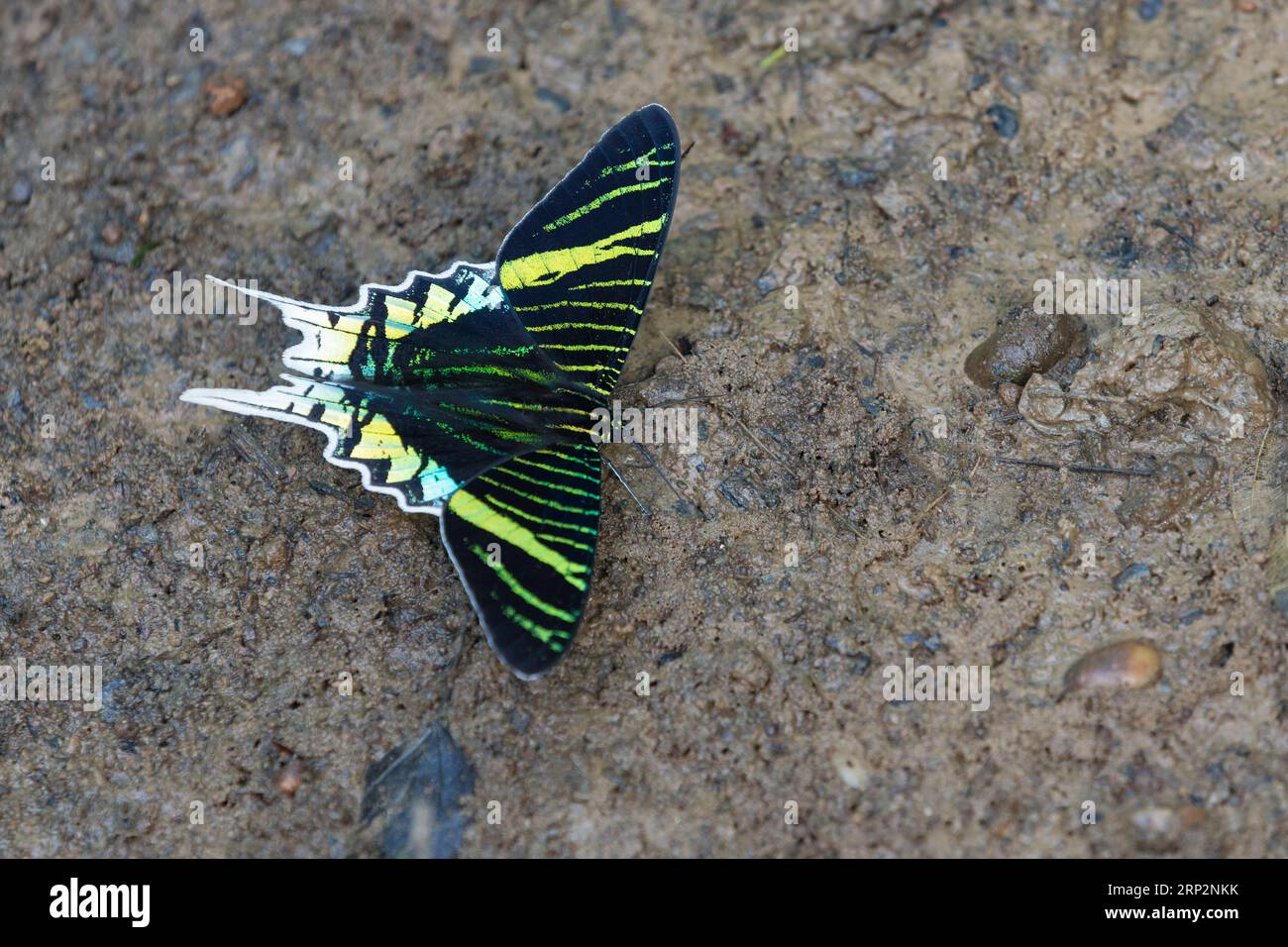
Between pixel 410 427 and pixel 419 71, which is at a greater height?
pixel 419 71

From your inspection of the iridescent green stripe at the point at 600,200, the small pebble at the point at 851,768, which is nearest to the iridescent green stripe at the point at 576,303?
the iridescent green stripe at the point at 600,200

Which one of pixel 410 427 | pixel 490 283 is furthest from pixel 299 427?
pixel 490 283

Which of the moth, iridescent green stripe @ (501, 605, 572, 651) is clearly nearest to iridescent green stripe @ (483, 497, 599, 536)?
the moth

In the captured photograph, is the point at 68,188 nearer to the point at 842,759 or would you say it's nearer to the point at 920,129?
the point at 920,129

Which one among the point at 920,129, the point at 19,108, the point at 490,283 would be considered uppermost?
the point at 19,108

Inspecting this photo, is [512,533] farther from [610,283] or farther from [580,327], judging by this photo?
[610,283]

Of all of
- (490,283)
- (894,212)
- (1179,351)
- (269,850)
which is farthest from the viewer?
(894,212)

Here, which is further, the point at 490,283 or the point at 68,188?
the point at 68,188

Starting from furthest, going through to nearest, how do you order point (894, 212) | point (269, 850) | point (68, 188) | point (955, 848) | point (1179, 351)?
point (68, 188) → point (894, 212) → point (1179, 351) → point (269, 850) → point (955, 848)

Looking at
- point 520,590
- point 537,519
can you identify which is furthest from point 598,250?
point 520,590
